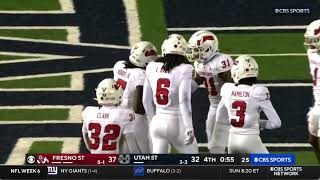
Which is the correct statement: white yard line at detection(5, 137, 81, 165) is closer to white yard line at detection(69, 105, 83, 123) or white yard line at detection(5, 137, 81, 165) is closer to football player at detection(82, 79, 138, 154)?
white yard line at detection(69, 105, 83, 123)

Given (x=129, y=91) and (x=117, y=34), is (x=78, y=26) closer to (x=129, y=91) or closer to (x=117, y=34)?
(x=117, y=34)

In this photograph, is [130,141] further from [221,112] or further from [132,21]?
[132,21]

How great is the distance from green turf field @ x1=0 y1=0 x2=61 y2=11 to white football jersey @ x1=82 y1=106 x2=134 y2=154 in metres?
11.1

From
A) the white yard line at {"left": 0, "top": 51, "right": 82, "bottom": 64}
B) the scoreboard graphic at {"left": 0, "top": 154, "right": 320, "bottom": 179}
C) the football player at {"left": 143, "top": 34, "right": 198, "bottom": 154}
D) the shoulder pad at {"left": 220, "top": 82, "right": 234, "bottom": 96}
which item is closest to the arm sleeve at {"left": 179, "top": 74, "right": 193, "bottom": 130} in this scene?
the football player at {"left": 143, "top": 34, "right": 198, "bottom": 154}

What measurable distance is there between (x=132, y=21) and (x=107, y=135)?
33.9ft

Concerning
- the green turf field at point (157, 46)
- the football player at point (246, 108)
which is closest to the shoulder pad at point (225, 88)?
the football player at point (246, 108)

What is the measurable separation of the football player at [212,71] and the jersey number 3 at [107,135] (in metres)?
2.00

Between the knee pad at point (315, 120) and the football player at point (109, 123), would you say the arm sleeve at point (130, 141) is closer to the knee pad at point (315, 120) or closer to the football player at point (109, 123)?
the football player at point (109, 123)

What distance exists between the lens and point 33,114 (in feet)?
71.4

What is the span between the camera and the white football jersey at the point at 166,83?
1703cm

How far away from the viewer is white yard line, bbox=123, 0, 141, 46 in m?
25.3

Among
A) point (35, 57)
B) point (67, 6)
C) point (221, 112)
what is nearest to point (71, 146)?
point (221, 112)

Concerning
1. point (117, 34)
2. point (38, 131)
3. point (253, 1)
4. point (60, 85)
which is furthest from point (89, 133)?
point (253, 1)

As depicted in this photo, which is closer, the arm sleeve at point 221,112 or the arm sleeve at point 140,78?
the arm sleeve at point 221,112
